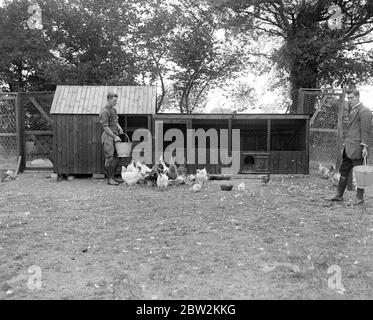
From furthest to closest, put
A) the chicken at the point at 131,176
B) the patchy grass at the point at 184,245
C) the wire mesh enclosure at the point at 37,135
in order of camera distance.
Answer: the wire mesh enclosure at the point at 37,135 < the chicken at the point at 131,176 < the patchy grass at the point at 184,245

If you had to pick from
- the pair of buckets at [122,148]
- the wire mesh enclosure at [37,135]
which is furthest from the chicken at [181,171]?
the wire mesh enclosure at [37,135]

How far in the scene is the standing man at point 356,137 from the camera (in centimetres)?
802

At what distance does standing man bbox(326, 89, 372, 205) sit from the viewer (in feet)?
26.3

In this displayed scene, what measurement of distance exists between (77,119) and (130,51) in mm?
9458

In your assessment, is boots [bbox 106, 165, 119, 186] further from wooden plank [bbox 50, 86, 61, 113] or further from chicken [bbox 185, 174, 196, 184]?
wooden plank [bbox 50, 86, 61, 113]

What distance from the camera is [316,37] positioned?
725 inches

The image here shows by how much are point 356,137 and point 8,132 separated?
31.8 ft

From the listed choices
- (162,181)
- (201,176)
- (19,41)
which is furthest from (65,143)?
(19,41)

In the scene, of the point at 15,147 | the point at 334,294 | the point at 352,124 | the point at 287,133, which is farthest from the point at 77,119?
the point at 334,294

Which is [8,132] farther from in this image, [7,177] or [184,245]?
[184,245]

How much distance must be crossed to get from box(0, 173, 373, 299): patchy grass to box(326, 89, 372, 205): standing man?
652 mm

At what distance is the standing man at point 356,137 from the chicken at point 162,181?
12.3 feet

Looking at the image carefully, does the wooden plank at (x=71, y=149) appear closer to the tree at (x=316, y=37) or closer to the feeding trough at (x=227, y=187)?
the feeding trough at (x=227, y=187)
